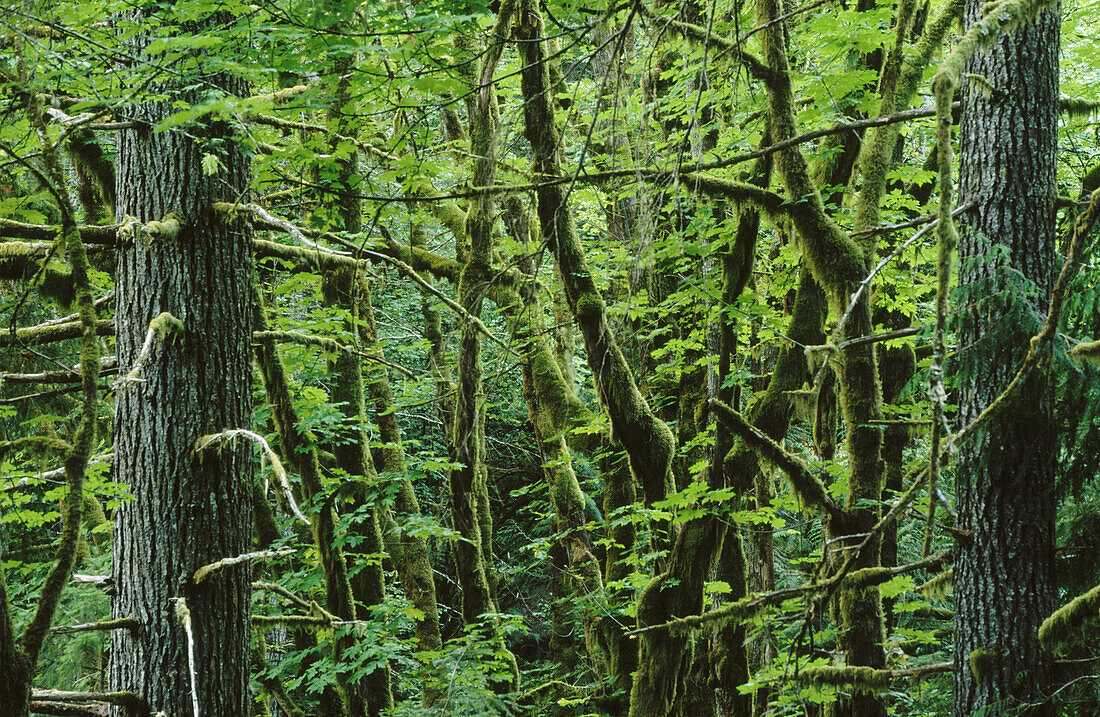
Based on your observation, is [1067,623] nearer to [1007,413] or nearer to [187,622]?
[1007,413]

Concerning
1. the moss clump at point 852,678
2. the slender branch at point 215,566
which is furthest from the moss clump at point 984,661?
the slender branch at point 215,566

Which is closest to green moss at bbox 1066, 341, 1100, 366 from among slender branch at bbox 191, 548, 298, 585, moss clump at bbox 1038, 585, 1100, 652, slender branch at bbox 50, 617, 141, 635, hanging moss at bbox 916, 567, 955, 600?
moss clump at bbox 1038, 585, 1100, 652

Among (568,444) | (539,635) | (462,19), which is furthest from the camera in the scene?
(539,635)

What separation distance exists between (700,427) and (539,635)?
985 centimetres

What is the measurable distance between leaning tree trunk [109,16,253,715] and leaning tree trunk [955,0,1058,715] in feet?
12.9

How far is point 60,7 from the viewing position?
14.5ft

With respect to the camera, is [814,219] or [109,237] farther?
[814,219]

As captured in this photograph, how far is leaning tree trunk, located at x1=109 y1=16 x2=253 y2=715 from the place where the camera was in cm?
414

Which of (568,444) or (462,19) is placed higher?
(462,19)

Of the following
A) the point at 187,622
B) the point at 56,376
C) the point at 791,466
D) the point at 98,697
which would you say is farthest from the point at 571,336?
the point at 98,697

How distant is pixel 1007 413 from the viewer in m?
3.87

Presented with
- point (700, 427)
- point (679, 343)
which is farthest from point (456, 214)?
point (700, 427)

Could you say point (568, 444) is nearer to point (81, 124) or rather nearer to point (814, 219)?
point (814, 219)

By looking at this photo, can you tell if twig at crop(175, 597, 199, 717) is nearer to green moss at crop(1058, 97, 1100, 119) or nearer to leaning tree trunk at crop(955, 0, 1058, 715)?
leaning tree trunk at crop(955, 0, 1058, 715)
